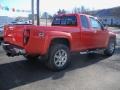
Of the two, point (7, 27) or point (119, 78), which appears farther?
point (7, 27)

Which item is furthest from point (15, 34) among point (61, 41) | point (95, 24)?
point (95, 24)

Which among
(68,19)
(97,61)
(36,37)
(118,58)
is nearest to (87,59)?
(97,61)

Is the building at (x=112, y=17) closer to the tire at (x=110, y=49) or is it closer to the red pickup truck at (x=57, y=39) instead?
the tire at (x=110, y=49)

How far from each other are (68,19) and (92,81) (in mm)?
3235

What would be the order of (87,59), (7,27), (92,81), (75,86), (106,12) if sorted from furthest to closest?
(106,12), (87,59), (7,27), (92,81), (75,86)

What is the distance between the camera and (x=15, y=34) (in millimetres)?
7602

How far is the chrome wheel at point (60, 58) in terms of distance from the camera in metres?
7.82

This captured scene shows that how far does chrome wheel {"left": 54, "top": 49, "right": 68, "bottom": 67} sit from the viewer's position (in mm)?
7820

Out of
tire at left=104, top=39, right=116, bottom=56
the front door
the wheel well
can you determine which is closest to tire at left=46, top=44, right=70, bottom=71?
the wheel well

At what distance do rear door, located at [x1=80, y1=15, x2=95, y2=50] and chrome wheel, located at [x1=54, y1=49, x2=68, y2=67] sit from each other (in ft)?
3.57

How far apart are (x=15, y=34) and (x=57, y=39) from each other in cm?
133

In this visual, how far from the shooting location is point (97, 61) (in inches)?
381

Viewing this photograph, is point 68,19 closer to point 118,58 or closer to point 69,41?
point 69,41

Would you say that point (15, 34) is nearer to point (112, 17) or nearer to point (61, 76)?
point (61, 76)
